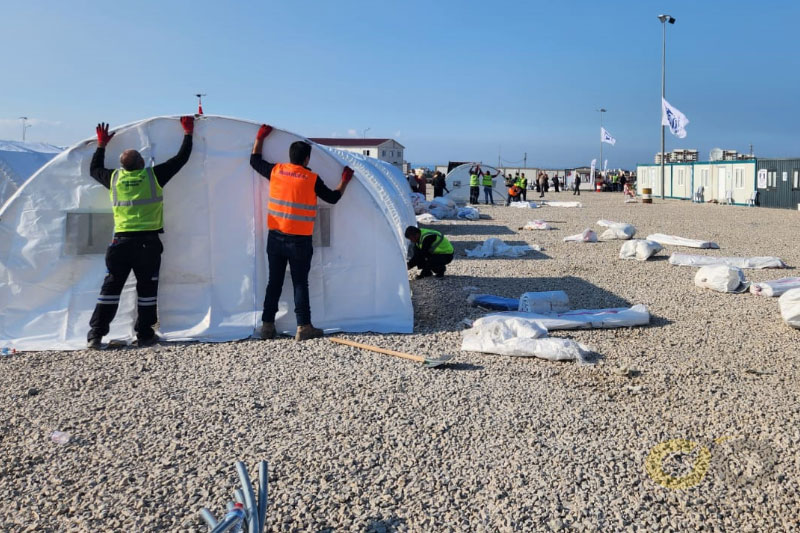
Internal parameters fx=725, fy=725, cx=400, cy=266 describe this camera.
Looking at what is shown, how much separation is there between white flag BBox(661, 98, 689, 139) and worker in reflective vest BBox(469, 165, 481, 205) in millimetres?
8716

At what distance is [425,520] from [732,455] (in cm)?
195

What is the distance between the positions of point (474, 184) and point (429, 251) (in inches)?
816

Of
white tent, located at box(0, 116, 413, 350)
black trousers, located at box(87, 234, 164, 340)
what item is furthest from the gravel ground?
white tent, located at box(0, 116, 413, 350)

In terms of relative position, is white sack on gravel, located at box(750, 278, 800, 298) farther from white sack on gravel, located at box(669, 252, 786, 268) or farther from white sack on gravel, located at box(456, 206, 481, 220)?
white sack on gravel, located at box(456, 206, 481, 220)

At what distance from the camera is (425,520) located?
11.5 ft

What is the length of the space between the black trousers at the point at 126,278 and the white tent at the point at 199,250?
0.32 m

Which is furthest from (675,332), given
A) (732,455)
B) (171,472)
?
(171,472)

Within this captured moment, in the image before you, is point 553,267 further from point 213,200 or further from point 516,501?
point 516,501

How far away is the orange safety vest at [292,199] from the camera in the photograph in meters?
6.76

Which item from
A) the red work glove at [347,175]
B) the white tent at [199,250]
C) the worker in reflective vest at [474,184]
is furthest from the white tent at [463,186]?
the red work glove at [347,175]

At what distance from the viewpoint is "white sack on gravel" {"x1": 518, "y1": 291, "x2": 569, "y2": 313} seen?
7.88 meters

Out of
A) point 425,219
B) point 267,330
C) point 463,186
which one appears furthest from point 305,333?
point 463,186

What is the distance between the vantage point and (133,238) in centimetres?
656

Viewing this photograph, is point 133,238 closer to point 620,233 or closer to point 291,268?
point 291,268
